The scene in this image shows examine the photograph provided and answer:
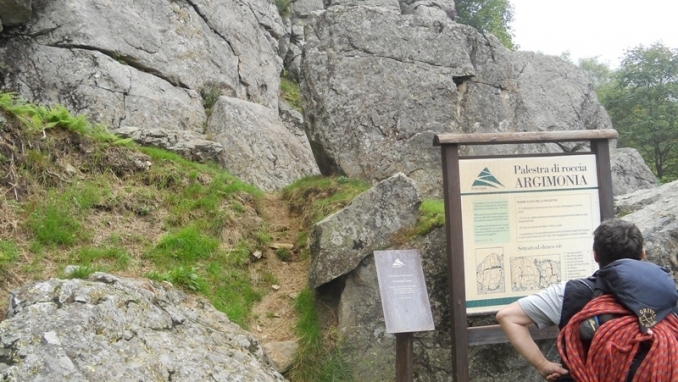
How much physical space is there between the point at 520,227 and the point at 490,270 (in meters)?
A: 0.53

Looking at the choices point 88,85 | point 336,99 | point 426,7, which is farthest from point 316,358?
point 426,7

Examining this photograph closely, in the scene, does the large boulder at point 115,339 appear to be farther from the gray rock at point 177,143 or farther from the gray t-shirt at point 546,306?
the gray rock at point 177,143

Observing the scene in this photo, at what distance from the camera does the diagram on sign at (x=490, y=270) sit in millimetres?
5805

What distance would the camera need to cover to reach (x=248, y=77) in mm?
15781

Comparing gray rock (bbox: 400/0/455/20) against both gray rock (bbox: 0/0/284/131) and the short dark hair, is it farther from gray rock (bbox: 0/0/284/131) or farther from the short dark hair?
the short dark hair

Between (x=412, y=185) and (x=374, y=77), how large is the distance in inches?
123

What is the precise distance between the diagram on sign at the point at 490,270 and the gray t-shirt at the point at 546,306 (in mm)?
1827

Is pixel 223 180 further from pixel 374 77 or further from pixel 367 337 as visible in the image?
pixel 367 337

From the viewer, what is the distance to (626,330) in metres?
3.29

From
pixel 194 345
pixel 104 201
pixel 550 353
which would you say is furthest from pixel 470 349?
pixel 104 201

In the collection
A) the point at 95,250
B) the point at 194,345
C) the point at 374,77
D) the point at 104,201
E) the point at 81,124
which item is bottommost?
the point at 194,345

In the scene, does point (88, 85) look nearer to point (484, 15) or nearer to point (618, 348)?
point (618, 348)

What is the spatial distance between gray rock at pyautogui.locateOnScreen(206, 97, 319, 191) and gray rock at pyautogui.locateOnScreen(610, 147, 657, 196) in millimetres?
9227

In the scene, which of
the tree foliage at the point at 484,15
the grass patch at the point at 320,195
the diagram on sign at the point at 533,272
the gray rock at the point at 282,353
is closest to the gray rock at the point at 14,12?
the grass patch at the point at 320,195
